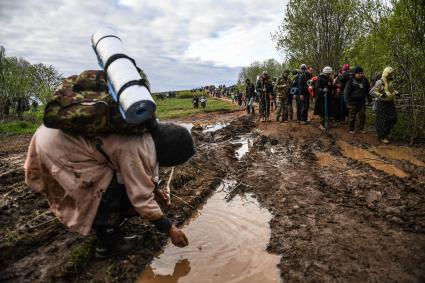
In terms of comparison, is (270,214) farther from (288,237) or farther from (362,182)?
(362,182)

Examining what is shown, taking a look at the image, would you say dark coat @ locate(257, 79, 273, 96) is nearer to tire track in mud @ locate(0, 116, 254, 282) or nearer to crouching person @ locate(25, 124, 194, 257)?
tire track in mud @ locate(0, 116, 254, 282)

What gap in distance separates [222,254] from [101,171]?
1402 mm

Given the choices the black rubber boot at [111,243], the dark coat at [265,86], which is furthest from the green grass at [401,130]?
the black rubber boot at [111,243]

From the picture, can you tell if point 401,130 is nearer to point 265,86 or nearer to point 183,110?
point 265,86

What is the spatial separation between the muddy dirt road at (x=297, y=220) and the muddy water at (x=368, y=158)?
0.8 inches

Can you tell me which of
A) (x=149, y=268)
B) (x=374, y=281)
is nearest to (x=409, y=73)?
(x=374, y=281)

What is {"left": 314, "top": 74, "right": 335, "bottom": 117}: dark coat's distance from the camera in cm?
1130

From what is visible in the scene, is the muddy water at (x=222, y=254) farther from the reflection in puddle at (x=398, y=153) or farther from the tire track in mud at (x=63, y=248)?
the reflection in puddle at (x=398, y=153)

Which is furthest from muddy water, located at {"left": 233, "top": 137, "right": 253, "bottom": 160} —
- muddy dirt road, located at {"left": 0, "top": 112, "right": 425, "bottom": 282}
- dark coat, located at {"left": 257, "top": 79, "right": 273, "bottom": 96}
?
dark coat, located at {"left": 257, "top": 79, "right": 273, "bottom": 96}

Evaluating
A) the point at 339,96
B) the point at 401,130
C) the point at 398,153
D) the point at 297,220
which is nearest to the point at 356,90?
the point at 401,130

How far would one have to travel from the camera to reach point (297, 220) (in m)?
4.16

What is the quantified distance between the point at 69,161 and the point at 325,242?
7.83ft

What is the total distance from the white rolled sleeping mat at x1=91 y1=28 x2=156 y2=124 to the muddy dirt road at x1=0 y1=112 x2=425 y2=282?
4.94 ft

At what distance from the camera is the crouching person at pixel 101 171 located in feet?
9.00
